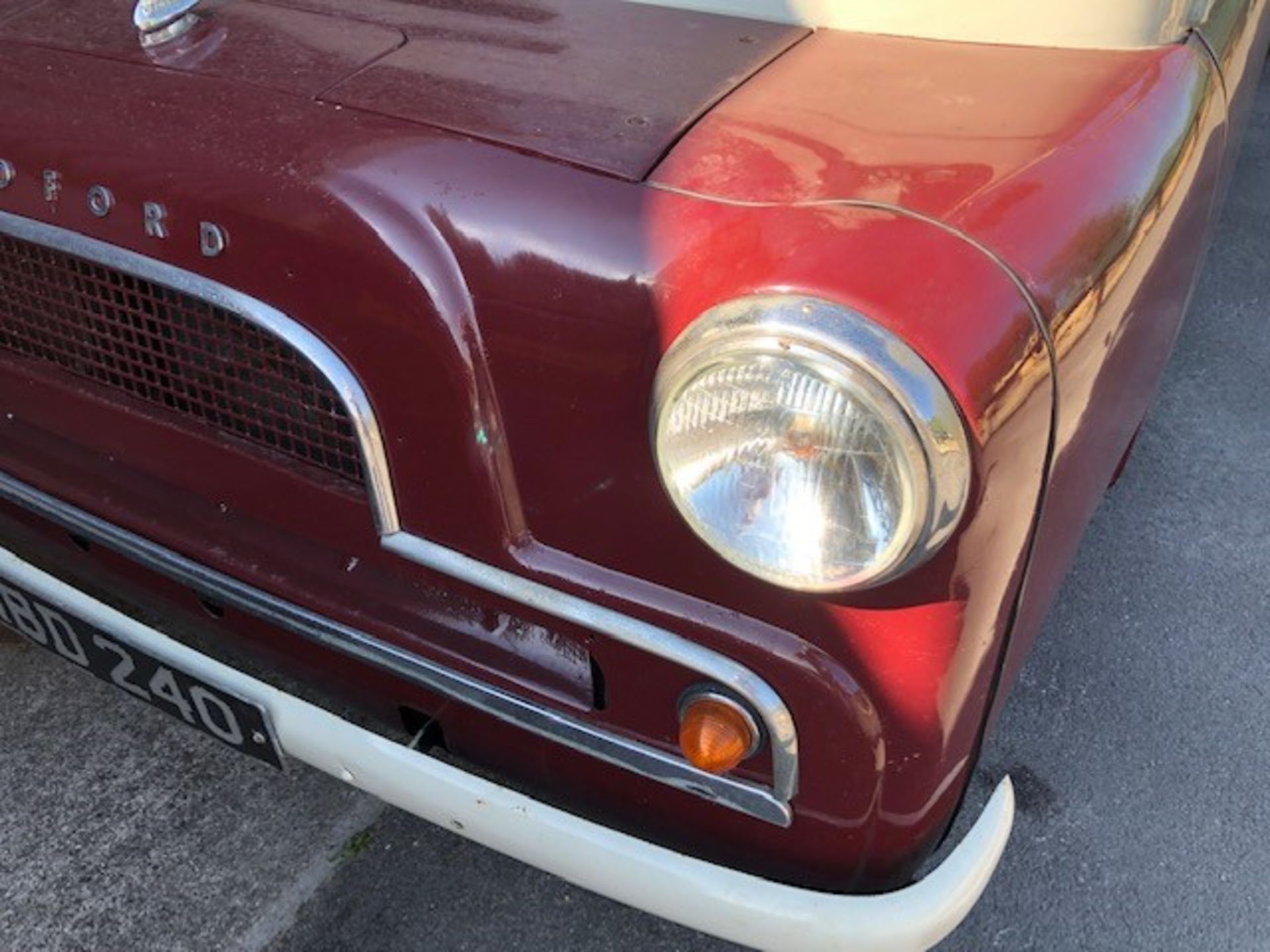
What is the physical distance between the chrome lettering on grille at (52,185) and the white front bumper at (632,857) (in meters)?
0.59

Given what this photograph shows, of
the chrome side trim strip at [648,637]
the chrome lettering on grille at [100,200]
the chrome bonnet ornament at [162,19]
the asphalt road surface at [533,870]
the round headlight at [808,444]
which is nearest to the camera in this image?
the round headlight at [808,444]

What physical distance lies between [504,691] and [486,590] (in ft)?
0.45

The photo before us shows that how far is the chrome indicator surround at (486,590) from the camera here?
51.4 inches

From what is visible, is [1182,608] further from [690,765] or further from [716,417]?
[716,417]

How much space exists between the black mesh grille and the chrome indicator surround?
0.08 feet

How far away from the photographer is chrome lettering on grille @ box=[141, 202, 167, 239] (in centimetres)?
138

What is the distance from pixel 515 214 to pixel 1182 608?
1955mm

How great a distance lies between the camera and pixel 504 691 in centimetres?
145

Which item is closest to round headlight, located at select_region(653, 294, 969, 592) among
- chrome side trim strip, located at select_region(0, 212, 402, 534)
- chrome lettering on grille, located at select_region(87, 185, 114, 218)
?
chrome side trim strip, located at select_region(0, 212, 402, 534)

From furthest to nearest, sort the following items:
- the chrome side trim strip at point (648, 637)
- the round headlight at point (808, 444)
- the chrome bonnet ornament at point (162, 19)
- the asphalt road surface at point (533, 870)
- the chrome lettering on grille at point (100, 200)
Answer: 1. the asphalt road surface at point (533, 870)
2. the chrome bonnet ornament at point (162, 19)
3. the chrome lettering on grille at point (100, 200)
4. the chrome side trim strip at point (648, 637)
5. the round headlight at point (808, 444)

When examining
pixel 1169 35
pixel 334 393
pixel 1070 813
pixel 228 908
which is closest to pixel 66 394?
pixel 334 393

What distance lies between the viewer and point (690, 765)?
54.7 inches

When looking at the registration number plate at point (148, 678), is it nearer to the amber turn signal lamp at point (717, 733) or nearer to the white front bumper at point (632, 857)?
the white front bumper at point (632, 857)

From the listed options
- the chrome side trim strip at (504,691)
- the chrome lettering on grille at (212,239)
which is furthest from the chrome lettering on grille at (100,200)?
the chrome side trim strip at (504,691)
